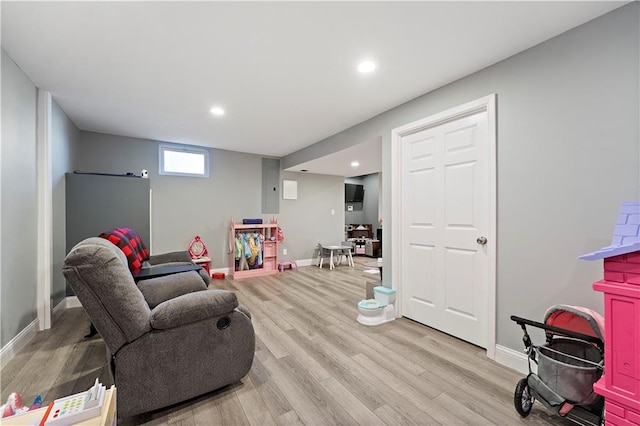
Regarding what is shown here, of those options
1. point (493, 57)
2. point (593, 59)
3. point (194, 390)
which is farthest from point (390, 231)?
point (194, 390)

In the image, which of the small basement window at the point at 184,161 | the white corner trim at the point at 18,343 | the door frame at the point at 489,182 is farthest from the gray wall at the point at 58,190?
the door frame at the point at 489,182

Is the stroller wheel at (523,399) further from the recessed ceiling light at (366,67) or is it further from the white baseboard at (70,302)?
the white baseboard at (70,302)

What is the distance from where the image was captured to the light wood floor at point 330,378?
4.99 feet

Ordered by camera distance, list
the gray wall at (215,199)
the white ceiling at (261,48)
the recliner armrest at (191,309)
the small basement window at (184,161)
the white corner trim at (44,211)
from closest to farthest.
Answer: the recliner armrest at (191,309) < the white ceiling at (261,48) < the white corner trim at (44,211) < the gray wall at (215,199) < the small basement window at (184,161)

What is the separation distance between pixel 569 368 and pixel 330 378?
1.38m

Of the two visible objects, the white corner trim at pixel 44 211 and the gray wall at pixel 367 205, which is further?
the gray wall at pixel 367 205

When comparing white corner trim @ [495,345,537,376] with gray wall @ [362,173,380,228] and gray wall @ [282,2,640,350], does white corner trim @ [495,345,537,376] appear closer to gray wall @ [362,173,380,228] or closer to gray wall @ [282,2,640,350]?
gray wall @ [282,2,640,350]

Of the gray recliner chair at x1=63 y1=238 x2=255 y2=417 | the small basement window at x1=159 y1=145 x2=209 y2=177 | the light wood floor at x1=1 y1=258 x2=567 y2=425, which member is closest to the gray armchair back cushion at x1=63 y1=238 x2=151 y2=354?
the gray recliner chair at x1=63 y1=238 x2=255 y2=417

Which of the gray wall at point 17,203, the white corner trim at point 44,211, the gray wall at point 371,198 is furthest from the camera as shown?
the gray wall at point 371,198

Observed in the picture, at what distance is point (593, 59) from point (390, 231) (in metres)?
2.07

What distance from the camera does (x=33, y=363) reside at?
203 cm

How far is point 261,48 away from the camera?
200 centimetres

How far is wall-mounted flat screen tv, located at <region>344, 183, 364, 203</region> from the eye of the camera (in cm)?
872

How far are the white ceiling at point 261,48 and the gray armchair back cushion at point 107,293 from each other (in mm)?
1521
